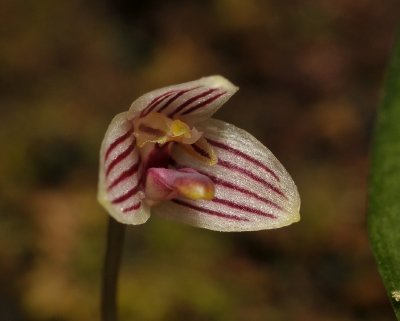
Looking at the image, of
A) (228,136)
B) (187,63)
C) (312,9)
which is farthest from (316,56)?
(228,136)

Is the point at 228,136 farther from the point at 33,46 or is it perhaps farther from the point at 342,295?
the point at 33,46


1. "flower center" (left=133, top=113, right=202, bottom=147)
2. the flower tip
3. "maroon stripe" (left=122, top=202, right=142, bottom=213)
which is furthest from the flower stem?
the flower tip

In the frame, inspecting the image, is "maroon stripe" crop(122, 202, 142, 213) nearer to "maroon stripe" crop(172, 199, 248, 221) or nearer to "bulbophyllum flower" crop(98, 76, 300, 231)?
"bulbophyllum flower" crop(98, 76, 300, 231)

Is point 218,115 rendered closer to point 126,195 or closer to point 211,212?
point 211,212

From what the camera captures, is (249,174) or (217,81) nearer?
(217,81)

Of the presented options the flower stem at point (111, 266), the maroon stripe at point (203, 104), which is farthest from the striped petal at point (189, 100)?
the flower stem at point (111, 266)

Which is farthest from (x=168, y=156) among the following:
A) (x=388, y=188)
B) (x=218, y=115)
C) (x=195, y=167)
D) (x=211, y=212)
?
(x=218, y=115)

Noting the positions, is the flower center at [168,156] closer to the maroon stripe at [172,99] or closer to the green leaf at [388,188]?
the maroon stripe at [172,99]

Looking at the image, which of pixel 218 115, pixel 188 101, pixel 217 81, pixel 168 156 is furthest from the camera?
pixel 218 115
